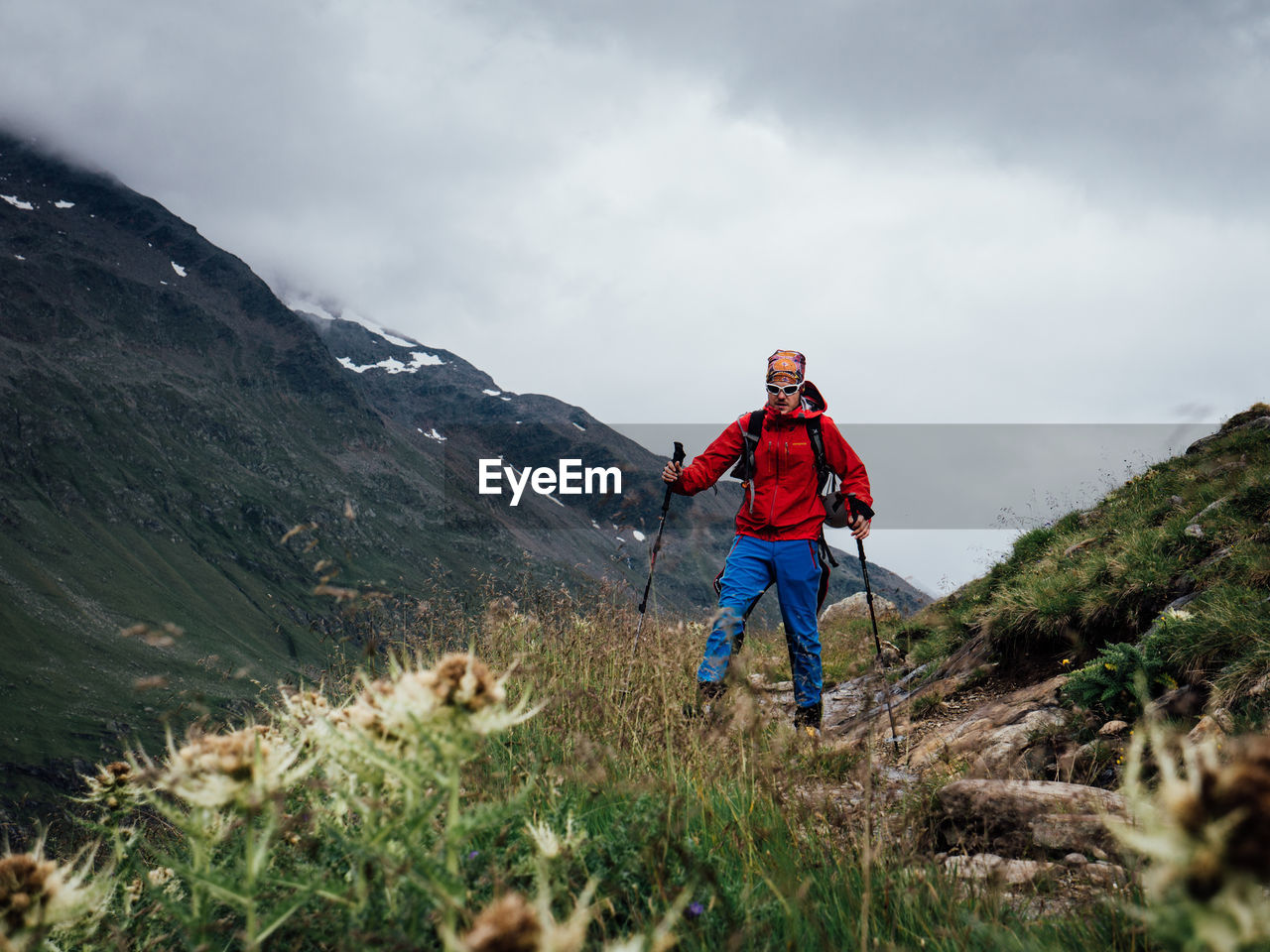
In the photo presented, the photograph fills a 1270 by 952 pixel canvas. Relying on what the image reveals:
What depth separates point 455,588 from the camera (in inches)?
282

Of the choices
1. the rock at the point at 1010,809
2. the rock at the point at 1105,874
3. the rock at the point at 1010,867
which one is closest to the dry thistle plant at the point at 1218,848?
the rock at the point at 1105,874

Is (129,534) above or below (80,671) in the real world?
above

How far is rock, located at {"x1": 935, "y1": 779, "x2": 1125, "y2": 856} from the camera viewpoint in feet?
11.1

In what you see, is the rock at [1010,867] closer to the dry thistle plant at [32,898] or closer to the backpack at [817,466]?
the dry thistle plant at [32,898]

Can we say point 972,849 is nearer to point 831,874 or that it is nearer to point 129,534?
point 831,874

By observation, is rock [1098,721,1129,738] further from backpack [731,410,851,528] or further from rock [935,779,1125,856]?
backpack [731,410,851,528]

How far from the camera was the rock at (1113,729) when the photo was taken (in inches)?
200

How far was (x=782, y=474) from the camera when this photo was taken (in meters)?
7.19

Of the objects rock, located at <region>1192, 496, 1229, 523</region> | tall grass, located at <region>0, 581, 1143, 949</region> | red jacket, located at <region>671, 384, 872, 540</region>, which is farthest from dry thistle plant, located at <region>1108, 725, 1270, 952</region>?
rock, located at <region>1192, 496, 1229, 523</region>

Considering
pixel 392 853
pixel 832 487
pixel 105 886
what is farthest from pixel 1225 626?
pixel 105 886

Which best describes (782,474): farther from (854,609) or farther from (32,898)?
(854,609)

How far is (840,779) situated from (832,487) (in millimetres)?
3058

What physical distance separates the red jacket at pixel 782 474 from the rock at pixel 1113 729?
106 inches

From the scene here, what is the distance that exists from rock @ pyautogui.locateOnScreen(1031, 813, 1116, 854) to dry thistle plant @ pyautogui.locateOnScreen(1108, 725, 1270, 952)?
2909 mm
